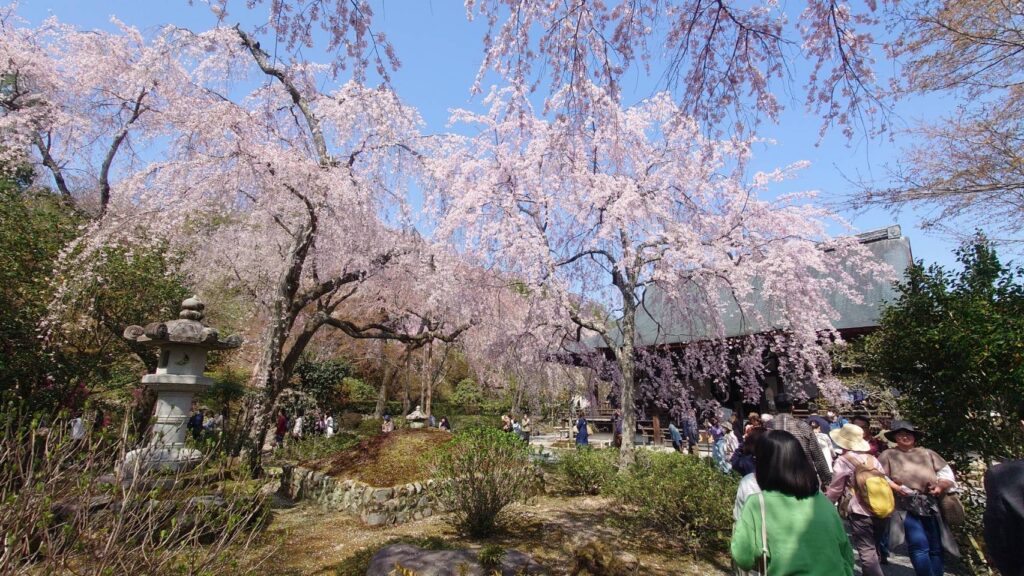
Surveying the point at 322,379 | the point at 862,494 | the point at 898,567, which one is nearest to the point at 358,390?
the point at 322,379

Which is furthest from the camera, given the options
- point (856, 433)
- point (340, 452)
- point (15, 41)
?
point (15, 41)

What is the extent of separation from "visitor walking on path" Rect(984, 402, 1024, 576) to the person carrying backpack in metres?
2.02

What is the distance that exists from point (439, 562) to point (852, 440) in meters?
3.63

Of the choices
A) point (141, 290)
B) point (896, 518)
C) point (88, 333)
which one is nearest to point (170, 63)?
point (141, 290)

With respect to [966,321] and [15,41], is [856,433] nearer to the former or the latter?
[966,321]

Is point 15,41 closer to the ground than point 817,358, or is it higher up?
higher up

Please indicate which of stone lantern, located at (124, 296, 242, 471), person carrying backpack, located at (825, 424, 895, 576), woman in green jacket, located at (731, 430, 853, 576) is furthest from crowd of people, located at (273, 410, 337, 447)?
woman in green jacket, located at (731, 430, 853, 576)

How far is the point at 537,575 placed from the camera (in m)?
A: 4.16

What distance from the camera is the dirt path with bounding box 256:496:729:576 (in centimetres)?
487

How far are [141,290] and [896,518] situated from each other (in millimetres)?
11245

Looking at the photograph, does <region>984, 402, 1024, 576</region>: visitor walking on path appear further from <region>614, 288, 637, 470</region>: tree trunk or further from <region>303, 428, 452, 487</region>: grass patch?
<region>614, 288, 637, 470</region>: tree trunk

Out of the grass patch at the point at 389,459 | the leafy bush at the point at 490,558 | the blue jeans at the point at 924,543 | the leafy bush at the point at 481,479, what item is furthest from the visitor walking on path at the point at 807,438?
the grass patch at the point at 389,459

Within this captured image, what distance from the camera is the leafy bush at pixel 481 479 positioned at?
575cm

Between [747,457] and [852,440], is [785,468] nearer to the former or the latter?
[747,457]
